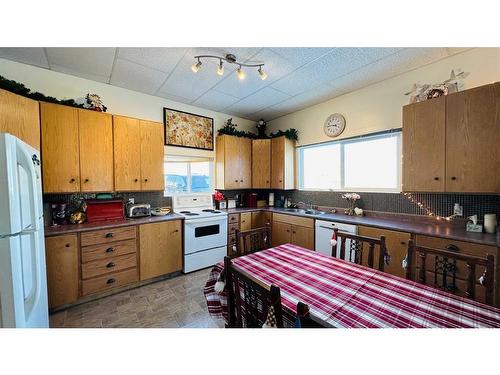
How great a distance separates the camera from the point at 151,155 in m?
2.68

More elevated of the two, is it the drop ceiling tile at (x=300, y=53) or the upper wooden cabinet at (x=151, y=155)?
the drop ceiling tile at (x=300, y=53)

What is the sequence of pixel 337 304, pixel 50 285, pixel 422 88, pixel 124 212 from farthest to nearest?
pixel 124 212 < pixel 422 88 < pixel 50 285 < pixel 337 304

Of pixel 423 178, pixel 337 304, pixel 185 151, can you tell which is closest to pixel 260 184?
pixel 185 151

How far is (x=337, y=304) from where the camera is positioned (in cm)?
90

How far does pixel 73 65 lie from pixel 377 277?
3.47 meters

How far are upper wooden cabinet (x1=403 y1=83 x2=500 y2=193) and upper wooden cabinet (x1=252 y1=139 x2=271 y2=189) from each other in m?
2.14

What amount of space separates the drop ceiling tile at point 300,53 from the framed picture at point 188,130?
1.90 metres

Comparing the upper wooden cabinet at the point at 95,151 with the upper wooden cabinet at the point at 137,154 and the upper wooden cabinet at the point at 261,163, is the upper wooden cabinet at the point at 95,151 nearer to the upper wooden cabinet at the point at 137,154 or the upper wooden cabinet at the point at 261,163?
the upper wooden cabinet at the point at 137,154

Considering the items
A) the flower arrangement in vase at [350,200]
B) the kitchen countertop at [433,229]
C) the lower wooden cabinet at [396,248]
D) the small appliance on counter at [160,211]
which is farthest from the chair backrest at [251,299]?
the flower arrangement in vase at [350,200]

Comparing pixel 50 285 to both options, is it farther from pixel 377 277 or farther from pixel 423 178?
pixel 423 178

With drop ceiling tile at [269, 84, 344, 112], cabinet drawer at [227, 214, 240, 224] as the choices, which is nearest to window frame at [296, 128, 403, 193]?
drop ceiling tile at [269, 84, 344, 112]

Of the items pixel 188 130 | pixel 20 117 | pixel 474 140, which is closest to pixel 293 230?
pixel 474 140

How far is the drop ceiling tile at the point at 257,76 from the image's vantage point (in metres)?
2.03
